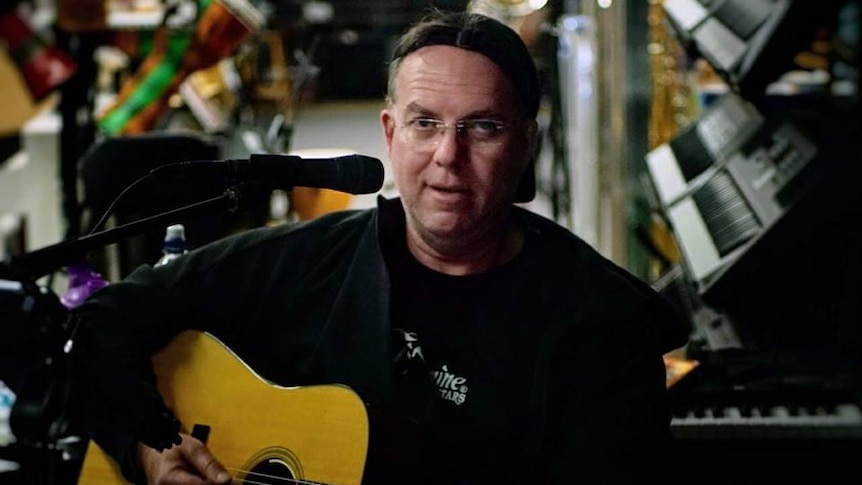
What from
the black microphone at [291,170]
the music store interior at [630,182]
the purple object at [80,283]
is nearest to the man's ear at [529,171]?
the music store interior at [630,182]

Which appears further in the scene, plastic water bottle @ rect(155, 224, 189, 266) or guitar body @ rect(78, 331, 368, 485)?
plastic water bottle @ rect(155, 224, 189, 266)

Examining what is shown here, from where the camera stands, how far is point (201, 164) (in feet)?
4.87

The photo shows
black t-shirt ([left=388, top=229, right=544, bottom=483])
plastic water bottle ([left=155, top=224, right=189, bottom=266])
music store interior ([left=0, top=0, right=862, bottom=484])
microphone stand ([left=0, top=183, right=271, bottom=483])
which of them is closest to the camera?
microphone stand ([left=0, top=183, right=271, bottom=483])

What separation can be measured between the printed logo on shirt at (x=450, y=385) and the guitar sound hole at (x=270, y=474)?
0.27m

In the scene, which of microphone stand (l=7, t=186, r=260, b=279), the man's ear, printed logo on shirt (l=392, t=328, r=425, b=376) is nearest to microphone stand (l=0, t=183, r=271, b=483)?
microphone stand (l=7, t=186, r=260, b=279)

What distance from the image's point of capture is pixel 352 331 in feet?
5.82

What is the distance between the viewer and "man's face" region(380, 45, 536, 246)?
168 cm

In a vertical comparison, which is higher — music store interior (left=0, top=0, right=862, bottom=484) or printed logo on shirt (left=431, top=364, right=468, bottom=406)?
music store interior (left=0, top=0, right=862, bottom=484)

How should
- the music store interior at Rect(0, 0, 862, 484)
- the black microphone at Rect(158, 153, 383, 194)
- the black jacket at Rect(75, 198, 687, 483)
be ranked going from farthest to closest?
the music store interior at Rect(0, 0, 862, 484), the black jacket at Rect(75, 198, 687, 483), the black microphone at Rect(158, 153, 383, 194)

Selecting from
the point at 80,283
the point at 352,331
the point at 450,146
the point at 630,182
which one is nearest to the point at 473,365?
the point at 352,331

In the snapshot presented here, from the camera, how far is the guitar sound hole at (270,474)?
1.67 m

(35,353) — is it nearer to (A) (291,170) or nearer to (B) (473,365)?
(A) (291,170)

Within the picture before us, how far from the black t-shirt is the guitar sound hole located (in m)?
0.21

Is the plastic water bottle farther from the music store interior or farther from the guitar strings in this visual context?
the guitar strings
